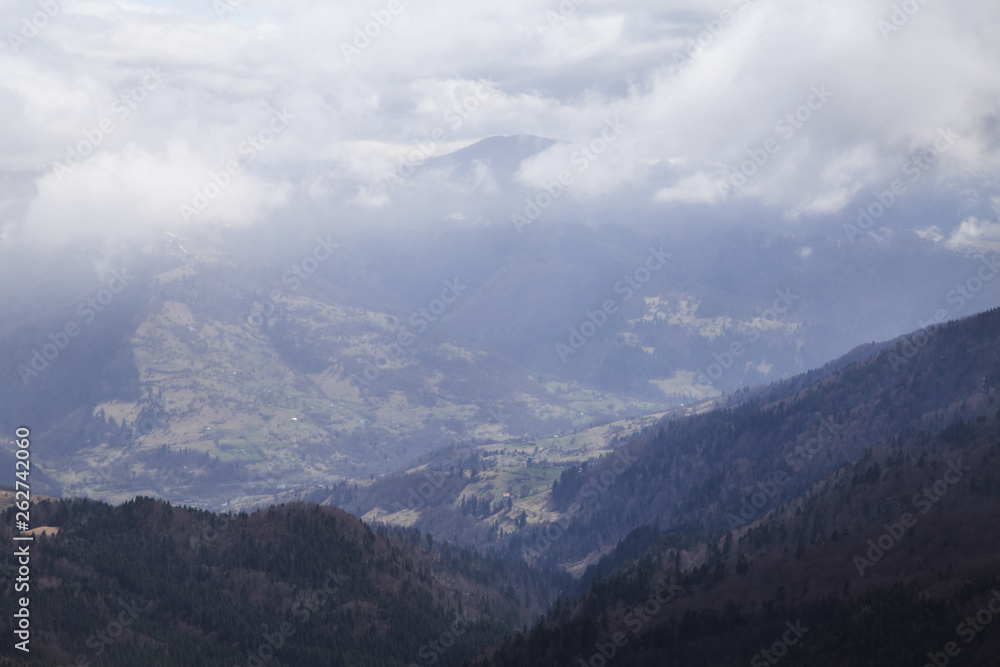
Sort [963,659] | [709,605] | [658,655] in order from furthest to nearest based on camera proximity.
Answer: [709,605] < [658,655] < [963,659]

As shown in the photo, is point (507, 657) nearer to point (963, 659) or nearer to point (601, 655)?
point (601, 655)

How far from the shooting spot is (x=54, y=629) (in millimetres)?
191750

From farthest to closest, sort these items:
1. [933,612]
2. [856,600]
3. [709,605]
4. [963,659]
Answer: [709,605] → [856,600] → [933,612] → [963,659]

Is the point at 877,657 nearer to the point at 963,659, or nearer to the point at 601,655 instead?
the point at 963,659

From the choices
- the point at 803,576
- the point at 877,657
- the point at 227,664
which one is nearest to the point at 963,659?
the point at 877,657

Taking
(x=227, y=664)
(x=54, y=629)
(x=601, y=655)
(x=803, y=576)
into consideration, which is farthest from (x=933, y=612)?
(x=54, y=629)

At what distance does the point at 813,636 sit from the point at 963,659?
2672 centimetres

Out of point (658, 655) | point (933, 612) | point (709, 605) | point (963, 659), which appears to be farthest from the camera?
point (709, 605)

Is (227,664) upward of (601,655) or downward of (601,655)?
upward

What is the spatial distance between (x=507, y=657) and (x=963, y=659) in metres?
89.4

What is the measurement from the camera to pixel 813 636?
163m

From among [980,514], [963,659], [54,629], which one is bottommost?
[963,659]

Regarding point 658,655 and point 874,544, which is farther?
point 874,544

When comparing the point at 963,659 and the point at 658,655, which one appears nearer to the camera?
the point at 963,659
